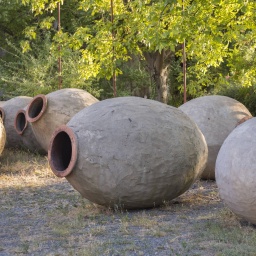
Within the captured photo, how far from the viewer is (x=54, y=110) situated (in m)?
11.7

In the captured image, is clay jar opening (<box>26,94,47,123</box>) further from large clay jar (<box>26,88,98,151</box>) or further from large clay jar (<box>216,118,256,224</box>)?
large clay jar (<box>216,118,256,224</box>)

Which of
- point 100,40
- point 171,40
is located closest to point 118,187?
point 171,40

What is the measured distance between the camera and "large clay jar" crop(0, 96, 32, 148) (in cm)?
1315

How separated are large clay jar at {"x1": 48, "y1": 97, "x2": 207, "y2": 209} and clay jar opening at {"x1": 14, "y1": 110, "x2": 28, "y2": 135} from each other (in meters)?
5.59

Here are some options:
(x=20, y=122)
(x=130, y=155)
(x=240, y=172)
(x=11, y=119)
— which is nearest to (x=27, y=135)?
(x=20, y=122)

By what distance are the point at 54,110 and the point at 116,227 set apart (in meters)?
5.54

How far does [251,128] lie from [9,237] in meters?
2.78

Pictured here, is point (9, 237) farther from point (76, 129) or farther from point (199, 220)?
point (199, 220)

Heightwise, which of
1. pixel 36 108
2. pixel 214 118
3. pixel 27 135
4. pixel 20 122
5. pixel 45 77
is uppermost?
pixel 214 118

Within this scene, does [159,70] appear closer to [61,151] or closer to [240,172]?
[61,151]

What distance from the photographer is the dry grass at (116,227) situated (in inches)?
218

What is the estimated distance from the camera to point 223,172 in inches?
243

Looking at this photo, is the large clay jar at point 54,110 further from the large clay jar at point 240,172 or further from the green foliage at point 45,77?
the large clay jar at point 240,172

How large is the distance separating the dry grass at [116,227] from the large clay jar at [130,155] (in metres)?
0.29
